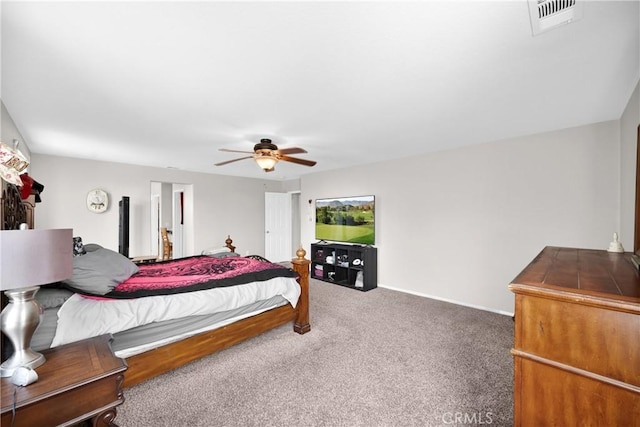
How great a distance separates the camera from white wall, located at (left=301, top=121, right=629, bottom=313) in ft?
9.32

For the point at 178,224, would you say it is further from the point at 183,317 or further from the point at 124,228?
the point at 183,317

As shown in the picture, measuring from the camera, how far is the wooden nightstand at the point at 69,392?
3.49ft

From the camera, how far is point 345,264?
197 inches

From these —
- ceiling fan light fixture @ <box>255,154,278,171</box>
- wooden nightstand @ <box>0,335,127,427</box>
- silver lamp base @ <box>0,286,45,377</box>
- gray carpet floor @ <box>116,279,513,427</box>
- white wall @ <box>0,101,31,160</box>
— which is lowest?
gray carpet floor @ <box>116,279,513,427</box>

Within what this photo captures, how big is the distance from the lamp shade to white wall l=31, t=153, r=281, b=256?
4.16m

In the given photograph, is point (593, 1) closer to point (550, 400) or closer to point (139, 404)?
point (550, 400)

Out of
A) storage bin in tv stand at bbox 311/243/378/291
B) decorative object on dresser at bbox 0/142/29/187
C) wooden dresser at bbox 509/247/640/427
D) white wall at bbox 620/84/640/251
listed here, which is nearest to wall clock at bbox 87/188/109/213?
decorative object on dresser at bbox 0/142/29/187

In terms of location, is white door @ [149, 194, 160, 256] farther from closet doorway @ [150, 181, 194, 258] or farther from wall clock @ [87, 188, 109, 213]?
wall clock @ [87, 188, 109, 213]

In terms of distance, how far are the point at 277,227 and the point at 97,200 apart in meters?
3.76

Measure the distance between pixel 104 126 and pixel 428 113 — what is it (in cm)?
337

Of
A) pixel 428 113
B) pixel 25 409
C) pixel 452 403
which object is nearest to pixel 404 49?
pixel 428 113

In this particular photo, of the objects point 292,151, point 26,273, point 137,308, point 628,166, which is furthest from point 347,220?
point 26,273

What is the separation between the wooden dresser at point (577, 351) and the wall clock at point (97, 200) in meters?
5.71

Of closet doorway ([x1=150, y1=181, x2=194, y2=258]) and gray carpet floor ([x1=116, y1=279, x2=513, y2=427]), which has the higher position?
closet doorway ([x1=150, y1=181, x2=194, y2=258])
